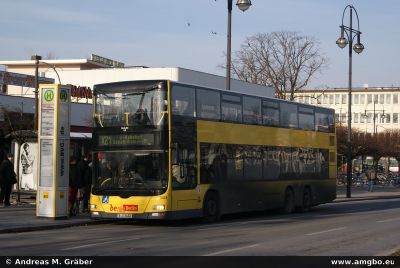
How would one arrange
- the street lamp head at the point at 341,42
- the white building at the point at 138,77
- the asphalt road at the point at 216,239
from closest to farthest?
1. the asphalt road at the point at 216,239
2. the street lamp head at the point at 341,42
3. the white building at the point at 138,77

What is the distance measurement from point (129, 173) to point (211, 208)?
3168mm

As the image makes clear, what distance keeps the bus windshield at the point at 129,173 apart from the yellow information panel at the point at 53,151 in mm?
1007

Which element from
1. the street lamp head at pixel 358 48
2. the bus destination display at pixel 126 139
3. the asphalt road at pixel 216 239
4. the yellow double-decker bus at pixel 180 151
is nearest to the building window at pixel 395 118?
the street lamp head at pixel 358 48

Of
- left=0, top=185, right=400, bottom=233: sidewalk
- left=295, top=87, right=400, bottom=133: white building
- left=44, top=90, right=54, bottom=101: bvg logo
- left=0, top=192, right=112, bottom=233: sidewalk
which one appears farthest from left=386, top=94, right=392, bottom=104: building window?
left=44, top=90, right=54, bottom=101: bvg logo

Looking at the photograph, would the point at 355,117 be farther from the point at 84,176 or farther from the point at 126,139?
the point at 126,139

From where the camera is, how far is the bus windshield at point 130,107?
1830cm

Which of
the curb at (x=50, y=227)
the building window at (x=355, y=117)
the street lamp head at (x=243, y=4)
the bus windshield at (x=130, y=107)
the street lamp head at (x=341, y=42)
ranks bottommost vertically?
the curb at (x=50, y=227)

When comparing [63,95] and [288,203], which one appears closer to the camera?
[63,95]

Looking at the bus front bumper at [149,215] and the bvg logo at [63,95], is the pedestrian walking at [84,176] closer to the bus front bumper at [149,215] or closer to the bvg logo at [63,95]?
the bus front bumper at [149,215]

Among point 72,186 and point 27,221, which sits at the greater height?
point 72,186

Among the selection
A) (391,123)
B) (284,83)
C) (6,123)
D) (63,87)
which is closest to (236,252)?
(63,87)

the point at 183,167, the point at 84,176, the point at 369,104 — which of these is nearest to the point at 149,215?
the point at 183,167

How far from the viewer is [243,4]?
24.0 meters
